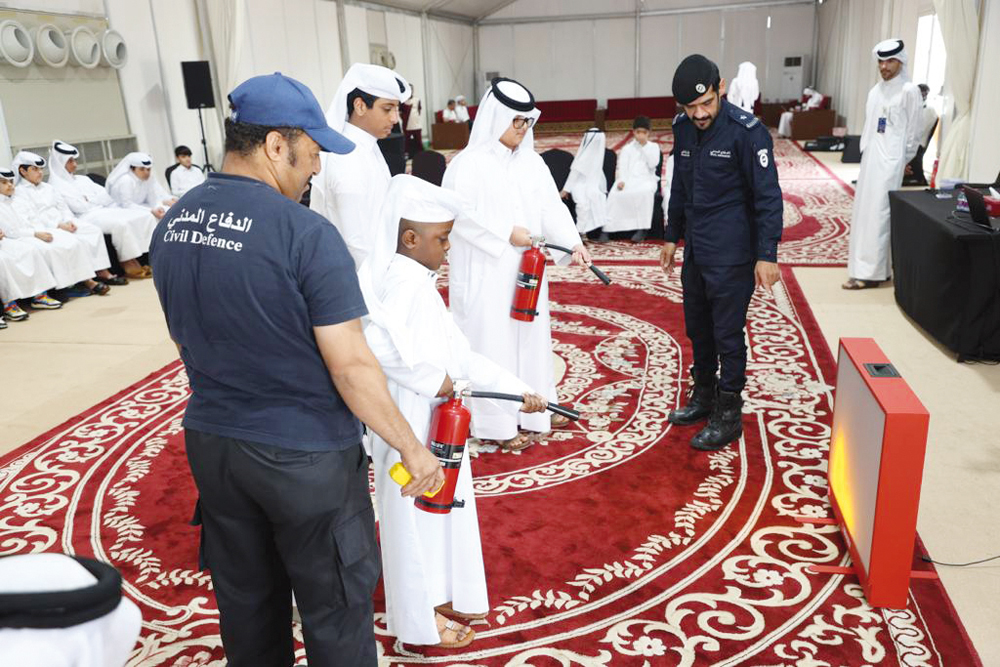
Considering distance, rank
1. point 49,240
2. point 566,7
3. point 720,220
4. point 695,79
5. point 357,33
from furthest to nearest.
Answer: point 566,7, point 357,33, point 49,240, point 720,220, point 695,79

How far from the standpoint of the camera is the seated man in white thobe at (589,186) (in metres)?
7.96

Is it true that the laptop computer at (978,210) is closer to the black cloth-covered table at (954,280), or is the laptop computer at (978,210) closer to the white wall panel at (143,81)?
the black cloth-covered table at (954,280)

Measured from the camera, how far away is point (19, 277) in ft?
20.0

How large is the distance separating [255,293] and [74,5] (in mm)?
8718

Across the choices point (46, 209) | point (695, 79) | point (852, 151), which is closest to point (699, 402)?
point (695, 79)

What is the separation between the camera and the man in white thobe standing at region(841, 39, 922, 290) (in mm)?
5465

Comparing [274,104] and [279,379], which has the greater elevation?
[274,104]

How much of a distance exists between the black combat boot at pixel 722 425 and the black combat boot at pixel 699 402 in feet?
0.63

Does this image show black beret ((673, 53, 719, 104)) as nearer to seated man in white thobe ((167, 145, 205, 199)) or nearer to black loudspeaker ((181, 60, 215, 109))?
seated man in white thobe ((167, 145, 205, 199))

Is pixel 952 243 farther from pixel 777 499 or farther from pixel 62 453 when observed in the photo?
pixel 62 453

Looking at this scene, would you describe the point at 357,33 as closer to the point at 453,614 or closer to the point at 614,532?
the point at 614,532

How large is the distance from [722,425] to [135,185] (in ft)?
21.6

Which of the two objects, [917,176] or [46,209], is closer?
[46,209]

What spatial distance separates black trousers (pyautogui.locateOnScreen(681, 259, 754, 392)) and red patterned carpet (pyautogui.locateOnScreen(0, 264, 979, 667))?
37 cm
